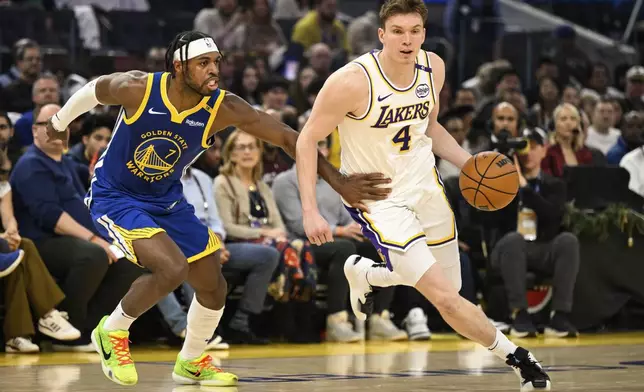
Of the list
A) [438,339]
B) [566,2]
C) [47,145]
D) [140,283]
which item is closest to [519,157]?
[438,339]

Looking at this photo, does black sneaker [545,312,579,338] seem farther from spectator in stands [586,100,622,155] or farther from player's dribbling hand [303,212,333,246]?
player's dribbling hand [303,212,333,246]

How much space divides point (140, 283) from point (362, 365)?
199cm

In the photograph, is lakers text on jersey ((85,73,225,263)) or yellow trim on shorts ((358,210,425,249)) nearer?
yellow trim on shorts ((358,210,425,249))

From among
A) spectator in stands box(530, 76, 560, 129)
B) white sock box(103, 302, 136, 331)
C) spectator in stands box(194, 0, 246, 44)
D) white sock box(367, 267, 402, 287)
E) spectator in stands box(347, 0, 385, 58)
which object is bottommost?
white sock box(103, 302, 136, 331)

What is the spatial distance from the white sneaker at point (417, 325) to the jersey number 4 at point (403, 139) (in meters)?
3.95

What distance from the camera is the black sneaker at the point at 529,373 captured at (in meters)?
5.93

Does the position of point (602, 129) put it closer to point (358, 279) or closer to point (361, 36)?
point (361, 36)

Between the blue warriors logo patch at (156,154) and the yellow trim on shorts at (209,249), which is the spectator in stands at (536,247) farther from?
the blue warriors logo patch at (156,154)

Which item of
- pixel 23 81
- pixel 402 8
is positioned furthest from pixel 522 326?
pixel 23 81

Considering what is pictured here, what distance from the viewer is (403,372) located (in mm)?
7184

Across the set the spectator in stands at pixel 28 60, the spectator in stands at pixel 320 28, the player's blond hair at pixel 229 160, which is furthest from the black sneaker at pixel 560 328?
the spectator in stands at pixel 320 28

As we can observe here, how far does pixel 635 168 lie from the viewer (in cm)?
1097

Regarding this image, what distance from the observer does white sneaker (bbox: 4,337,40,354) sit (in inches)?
336

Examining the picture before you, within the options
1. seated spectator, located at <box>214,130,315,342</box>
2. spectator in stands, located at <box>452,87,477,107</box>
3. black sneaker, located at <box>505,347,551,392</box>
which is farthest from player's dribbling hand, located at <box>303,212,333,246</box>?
spectator in stands, located at <box>452,87,477,107</box>
